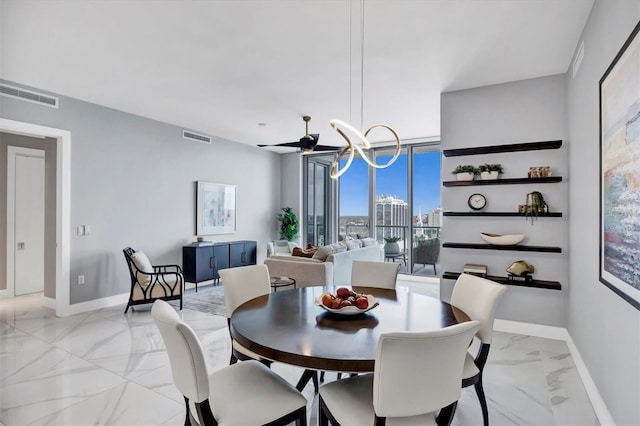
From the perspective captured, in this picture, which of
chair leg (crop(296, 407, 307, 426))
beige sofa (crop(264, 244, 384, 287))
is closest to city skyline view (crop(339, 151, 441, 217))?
beige sofa (crop(264, 244, 384, 287))

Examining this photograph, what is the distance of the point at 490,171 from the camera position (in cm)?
384

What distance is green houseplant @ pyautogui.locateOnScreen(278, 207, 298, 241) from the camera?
301 inches

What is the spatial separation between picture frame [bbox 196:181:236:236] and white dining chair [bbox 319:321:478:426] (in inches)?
208

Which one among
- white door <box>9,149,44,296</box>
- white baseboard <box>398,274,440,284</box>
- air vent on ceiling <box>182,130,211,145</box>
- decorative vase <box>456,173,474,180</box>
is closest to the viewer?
decorative vase <box>456,173,474,180</box>

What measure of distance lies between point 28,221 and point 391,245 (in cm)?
633

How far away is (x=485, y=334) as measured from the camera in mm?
1991

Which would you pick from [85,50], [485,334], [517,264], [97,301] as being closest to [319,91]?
[85,50]

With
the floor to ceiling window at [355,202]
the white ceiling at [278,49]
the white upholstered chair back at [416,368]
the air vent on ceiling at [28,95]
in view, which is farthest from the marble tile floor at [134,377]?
the floor to ceiling window at [355,202]

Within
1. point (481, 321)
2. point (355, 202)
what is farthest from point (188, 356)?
point (355, 202)


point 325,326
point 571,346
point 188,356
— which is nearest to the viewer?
point 188,356

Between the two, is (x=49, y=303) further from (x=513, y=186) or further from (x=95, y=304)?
(x=513, y=186)

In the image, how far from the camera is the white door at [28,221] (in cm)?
538

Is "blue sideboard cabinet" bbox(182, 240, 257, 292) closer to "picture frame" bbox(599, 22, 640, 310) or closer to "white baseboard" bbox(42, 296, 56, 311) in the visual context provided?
"white baseboard" bbox(42, 296, 56, 311)

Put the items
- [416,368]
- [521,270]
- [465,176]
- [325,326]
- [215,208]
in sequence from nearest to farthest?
[416,368] < [325,326] < [521,270] < [465,176] < [215,208]
